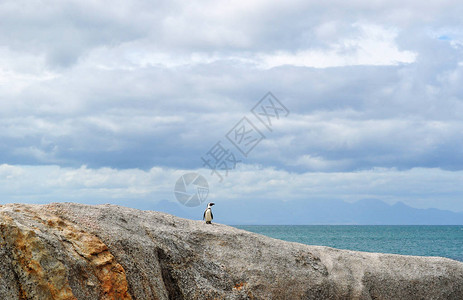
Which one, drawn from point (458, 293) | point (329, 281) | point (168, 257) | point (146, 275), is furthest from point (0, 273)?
point (458, 293)

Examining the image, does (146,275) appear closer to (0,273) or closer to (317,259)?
(0,273)

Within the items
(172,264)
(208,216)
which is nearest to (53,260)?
(172,264)

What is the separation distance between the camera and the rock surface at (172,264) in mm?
9945

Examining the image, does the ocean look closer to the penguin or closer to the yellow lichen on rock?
the penguin

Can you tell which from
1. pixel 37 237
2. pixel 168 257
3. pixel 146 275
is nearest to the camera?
pixel 37 237

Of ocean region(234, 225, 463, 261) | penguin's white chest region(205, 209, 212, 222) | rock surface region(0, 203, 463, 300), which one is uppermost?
penguin's white chest region(205, 209, 212, 222)

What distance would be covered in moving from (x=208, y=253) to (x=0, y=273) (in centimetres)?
610

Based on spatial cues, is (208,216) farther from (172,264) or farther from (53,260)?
(53,260)

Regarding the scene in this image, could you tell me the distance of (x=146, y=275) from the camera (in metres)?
11.9

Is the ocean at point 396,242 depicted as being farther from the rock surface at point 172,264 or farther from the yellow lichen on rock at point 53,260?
the yellow lichen on rock at point 53,260

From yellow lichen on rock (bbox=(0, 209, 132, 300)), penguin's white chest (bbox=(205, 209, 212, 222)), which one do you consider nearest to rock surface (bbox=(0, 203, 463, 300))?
yellow lichen on rock (bbox=(0, 209, 132, 300))

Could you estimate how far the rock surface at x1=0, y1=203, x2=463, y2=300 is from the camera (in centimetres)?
995

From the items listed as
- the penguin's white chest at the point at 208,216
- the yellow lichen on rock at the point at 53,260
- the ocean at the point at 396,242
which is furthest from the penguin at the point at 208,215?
the ocean at the point at 396,242

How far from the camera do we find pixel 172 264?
13.1m
